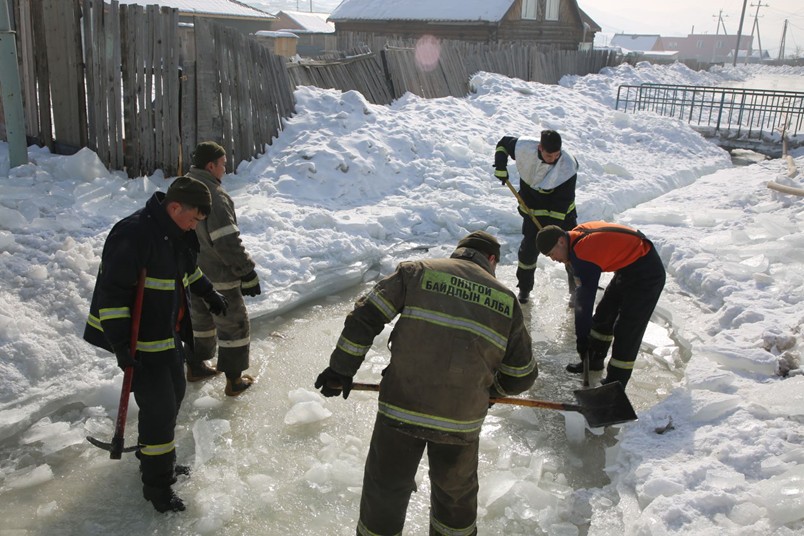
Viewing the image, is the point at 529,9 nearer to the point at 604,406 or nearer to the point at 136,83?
the point at 136,83

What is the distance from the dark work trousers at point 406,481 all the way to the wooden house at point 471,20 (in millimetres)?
23484

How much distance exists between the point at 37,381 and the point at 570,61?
1959cm

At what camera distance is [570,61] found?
2044cm

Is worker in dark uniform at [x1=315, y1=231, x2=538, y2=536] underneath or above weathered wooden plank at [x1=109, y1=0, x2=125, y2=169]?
underneath

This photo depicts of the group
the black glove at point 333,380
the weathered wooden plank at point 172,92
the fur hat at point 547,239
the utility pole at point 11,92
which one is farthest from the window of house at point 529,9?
the black glove at point 333,380

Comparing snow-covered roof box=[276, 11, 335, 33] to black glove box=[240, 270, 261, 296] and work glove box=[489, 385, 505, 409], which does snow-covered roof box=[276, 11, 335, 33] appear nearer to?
black glove box=[240, 270, 261, 296]

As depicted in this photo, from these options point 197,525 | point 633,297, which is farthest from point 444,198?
point 197,525

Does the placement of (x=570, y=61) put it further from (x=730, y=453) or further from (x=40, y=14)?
(x=730, y=453)

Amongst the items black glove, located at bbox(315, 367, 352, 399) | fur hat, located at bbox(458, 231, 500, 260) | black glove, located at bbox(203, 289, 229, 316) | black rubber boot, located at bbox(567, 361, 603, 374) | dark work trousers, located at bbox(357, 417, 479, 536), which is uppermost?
fur hat, located at bbox(458, 231, 500, 260)

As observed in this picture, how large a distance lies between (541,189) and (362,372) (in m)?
2.59

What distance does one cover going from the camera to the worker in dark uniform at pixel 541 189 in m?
6.03

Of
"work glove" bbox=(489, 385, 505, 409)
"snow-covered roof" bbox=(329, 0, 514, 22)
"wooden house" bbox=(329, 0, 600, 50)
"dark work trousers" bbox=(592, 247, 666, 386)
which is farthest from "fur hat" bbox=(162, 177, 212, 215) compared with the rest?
"snow-covered roof" bbox=(329, 0, 514, 22)

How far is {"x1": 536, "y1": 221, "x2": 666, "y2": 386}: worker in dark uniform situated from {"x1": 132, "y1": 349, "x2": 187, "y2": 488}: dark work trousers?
2502mm

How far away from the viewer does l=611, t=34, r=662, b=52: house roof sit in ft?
249
